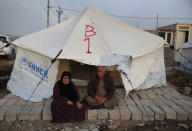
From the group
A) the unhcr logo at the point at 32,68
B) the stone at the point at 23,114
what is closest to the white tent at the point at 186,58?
the unhcr logo at the point at 32,68

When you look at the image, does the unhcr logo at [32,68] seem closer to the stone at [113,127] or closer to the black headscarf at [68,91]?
the black headscarf at [68,91]

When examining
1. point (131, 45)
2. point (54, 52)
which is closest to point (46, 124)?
point (54, 52)

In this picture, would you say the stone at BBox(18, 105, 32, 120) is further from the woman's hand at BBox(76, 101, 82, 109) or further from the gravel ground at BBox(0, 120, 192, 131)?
the woman's hand at BBox(76, 101, 82, 109)

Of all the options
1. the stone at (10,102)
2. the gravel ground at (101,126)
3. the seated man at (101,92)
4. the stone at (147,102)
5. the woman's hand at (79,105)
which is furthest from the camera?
the stone at (147,102)

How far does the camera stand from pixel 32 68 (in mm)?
3719

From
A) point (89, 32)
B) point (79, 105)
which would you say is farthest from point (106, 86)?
point (89, 32)

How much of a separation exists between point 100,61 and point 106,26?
1374 millimetres

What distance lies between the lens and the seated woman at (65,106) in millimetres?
2668

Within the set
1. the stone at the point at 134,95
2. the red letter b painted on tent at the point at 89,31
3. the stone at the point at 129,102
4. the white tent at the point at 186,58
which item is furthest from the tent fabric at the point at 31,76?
the white tent at the point at 186,58

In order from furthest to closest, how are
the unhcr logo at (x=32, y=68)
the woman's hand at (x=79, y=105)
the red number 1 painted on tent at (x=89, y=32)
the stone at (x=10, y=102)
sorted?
1. the red number 1 painted on tent at (x=89, y=32)
2. the unhcr logo at (x=32, y=68)
3. the stone at (x=10, y=102)
4. the woman's hand at (x=79, y=105)

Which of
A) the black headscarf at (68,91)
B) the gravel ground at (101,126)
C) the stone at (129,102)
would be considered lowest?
the gravel ground at (101,126)

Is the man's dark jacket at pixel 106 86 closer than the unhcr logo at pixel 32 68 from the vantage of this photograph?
Yes

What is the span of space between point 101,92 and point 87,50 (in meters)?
1.02

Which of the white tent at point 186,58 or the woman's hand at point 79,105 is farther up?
the white tent at point 186,58
